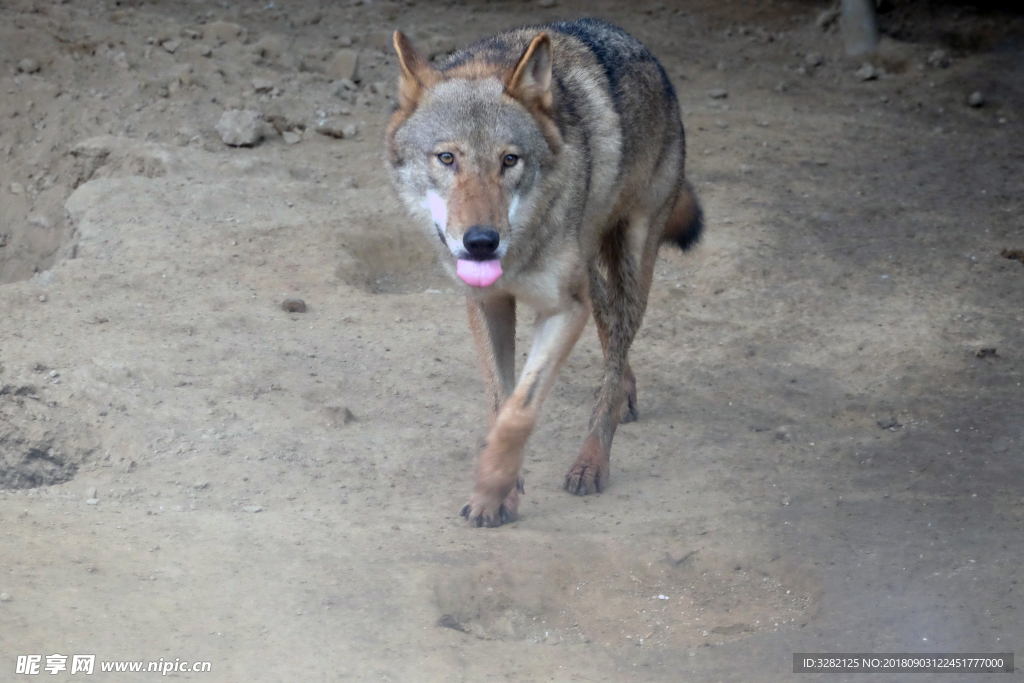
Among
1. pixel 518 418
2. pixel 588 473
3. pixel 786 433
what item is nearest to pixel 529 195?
pixel 518 418

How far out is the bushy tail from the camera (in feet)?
19.1

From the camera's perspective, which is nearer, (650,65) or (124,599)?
(124,599)

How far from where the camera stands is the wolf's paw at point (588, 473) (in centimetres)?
475

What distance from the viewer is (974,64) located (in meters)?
9.95

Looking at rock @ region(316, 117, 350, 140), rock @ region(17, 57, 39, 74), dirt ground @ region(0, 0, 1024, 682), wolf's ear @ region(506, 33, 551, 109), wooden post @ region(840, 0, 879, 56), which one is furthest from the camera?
wooden post @ region(840, 0, 879, 56)

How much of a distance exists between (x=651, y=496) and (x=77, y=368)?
3.04 meters

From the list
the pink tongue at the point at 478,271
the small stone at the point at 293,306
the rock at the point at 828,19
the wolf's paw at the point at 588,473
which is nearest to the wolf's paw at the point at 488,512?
the wolf's paw at the point at 588,473

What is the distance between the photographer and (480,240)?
367 centimetres

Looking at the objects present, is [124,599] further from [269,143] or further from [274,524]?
[269,143]

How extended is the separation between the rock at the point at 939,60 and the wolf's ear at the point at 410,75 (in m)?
7.68

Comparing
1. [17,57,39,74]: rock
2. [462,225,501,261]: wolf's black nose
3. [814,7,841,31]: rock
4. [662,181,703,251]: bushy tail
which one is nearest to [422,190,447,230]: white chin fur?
[462,225,501,261]: wolf's black nose

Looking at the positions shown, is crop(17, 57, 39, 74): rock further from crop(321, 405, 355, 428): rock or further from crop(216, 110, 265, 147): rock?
crop(321, 405, 355, 428): rock

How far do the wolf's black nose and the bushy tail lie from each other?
2305 millimetres

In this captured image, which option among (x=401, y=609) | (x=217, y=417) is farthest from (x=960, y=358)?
(x=217, y=417)
